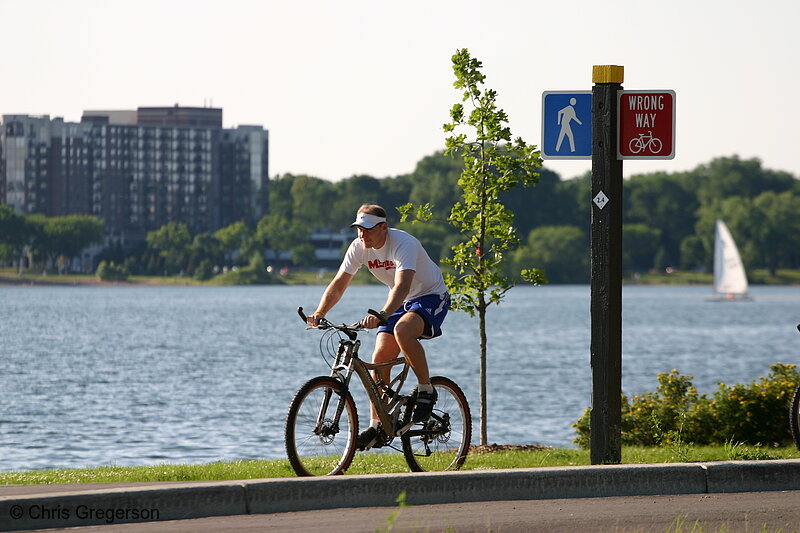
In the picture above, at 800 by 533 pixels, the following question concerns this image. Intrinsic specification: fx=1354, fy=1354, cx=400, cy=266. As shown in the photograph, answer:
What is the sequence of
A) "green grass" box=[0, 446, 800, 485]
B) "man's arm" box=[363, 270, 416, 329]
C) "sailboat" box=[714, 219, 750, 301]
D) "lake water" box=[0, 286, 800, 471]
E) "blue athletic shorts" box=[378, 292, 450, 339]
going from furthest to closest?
"sailboat" box=[714, 219, 750, 301] → "lake water" box=[0, 286, 800, 471] → "green grass" box=[0, 446, 800, 485] → "blue athletic shorts" box=[378, 292, 450, 339] → "man's arm" box=[363, 270, 416, 329]

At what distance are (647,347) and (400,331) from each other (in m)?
70.1

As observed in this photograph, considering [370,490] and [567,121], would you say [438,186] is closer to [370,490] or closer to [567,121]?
[567,121]

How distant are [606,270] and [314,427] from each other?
2.52m

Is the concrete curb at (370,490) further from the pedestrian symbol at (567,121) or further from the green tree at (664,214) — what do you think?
the green tree at (664,214)

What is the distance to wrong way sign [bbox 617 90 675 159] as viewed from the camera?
10211mm

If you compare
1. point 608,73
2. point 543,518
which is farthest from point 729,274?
point 543,518

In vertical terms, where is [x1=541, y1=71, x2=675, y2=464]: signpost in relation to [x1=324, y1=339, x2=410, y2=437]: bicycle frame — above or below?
above

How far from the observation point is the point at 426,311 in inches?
392

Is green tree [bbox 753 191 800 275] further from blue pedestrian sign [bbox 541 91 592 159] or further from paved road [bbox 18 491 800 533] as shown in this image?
paved road [bbox 18 491 800 533]

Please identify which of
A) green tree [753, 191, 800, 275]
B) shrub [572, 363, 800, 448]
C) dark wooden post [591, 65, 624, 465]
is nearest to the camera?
dark wooden post [591, 65, 624, 465]

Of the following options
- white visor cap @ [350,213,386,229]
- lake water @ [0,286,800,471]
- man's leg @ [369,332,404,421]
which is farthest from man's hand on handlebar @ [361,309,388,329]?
lake water @ [0,286,800,471]

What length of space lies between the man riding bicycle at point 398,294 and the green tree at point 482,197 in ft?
18.9

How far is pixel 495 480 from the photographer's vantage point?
895cm

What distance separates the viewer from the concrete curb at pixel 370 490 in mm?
7945
